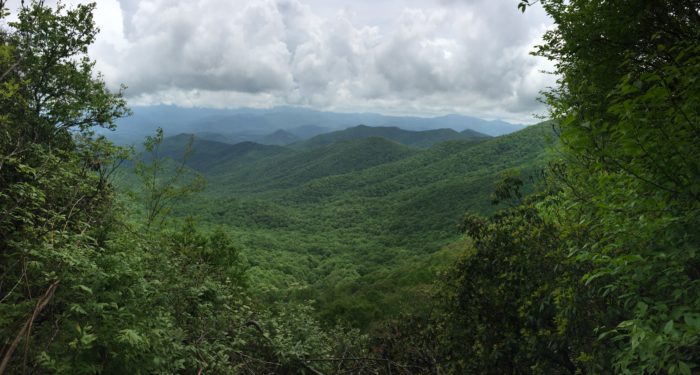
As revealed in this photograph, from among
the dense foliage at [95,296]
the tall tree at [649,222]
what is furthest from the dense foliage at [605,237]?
the dense foliage at [95,296]

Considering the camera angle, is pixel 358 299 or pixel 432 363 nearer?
pixel 432 363

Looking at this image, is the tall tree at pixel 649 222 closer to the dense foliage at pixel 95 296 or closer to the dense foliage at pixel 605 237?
the dense foliage at pixel 605 237

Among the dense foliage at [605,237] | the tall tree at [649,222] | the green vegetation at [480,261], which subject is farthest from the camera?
the green vegetation at [480,261]

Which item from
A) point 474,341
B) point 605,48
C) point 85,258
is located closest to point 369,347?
point 474,341

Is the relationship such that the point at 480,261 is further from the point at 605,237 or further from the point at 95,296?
the point at 95,296

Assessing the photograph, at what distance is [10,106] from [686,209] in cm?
1713

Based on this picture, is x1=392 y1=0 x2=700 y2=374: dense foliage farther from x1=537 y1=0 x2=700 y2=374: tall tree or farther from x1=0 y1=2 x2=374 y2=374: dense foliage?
x1=0 y1=2 x2=374 y2=374: dense foliage

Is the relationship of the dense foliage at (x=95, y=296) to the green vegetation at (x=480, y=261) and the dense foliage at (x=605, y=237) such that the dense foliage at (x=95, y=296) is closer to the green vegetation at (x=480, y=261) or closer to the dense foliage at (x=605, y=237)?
the green vegetation at (x=480, y=261)

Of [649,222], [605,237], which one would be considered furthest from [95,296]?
Result: [605,237]

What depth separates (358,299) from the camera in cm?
4778

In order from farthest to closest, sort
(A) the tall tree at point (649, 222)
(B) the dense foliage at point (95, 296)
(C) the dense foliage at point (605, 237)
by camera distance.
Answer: (B) the dense foliage at point (95, 296) → (C) the dense foliage at point (605, 237) → (A) the tall tree at point (649, 222)

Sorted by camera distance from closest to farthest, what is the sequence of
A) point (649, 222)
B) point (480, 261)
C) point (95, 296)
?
point (649, 222) < point (95, 296) < point (480, 261)

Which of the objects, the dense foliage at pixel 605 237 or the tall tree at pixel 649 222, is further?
the dense foliage at pixel 605 237

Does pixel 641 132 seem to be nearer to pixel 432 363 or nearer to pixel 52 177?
pixel 432 363
